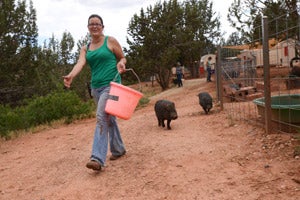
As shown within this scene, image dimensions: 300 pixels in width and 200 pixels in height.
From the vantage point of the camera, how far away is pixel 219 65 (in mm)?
7500

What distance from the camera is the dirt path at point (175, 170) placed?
316 centimetres

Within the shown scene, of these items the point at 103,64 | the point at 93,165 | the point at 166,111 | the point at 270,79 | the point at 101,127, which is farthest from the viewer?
the point at 166,111

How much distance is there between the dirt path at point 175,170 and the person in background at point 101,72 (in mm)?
343

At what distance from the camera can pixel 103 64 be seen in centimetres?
410

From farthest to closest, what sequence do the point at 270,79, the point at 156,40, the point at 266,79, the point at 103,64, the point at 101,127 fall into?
the point at 156,40
the point at 270,79
the point at 266,79
the point at 103,64
the point at 101,127

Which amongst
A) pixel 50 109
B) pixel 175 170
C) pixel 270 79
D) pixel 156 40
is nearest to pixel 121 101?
pixel 175 170

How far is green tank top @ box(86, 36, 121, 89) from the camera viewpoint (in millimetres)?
4062

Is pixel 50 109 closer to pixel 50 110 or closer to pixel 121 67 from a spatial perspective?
pixel 50 110

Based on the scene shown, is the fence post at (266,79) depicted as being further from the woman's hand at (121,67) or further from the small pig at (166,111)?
the small pig at (166,111)

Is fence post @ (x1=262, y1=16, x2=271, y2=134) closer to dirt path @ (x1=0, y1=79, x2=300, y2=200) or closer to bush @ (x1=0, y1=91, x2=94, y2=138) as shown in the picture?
dirt path @ (x1=0, y1=79, x2=300, y2=200)

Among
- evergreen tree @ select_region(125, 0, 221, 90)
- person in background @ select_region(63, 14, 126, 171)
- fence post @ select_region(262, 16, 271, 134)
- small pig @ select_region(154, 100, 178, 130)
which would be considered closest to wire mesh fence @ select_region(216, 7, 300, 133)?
fence post @ select_region(262, 16, 271, 134)

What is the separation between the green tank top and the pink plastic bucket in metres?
0.30

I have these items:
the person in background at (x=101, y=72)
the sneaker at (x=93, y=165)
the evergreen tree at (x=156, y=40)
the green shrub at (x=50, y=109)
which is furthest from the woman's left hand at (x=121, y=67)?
the evergreen tree at (x=156, y=40)

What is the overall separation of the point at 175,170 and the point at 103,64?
1.47 meters
